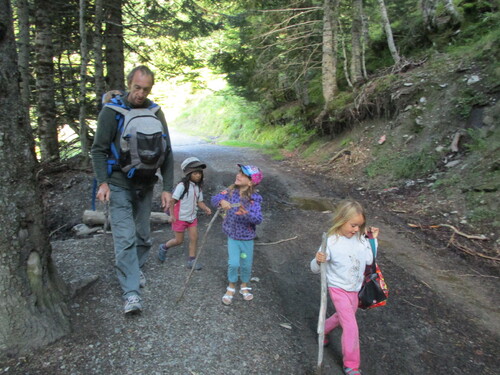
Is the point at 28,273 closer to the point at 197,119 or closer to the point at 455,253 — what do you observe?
the point at 455,253

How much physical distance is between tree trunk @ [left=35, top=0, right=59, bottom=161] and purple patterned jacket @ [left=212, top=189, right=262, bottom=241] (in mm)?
7815

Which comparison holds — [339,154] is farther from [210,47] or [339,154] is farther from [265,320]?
[265,320]

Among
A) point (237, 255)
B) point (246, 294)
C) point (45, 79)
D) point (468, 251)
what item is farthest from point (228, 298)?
point (45, 79)

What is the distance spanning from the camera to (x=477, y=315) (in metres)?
4.04

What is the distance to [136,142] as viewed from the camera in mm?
3518

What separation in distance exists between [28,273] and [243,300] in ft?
7.33

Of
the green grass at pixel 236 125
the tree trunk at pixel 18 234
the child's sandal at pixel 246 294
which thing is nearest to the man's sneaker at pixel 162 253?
the child's sandal at pixel 246 294

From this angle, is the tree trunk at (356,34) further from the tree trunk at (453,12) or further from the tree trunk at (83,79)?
the tree trunk at (83,79)

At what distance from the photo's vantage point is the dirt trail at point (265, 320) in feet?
9.85

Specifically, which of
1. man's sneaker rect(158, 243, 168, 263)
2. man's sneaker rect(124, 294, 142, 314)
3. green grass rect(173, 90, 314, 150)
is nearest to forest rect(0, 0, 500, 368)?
green grass rect(173, 90, 314, 150)

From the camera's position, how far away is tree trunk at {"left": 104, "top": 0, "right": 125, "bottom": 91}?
9716mm

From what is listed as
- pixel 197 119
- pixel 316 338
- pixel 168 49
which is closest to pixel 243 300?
pixel 316 338

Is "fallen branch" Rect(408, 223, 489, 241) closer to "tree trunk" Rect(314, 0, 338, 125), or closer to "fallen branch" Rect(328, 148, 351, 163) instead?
"fallen branch" Rect(328, 148, 351, 163)

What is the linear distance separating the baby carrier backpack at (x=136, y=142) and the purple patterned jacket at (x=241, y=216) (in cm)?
86
